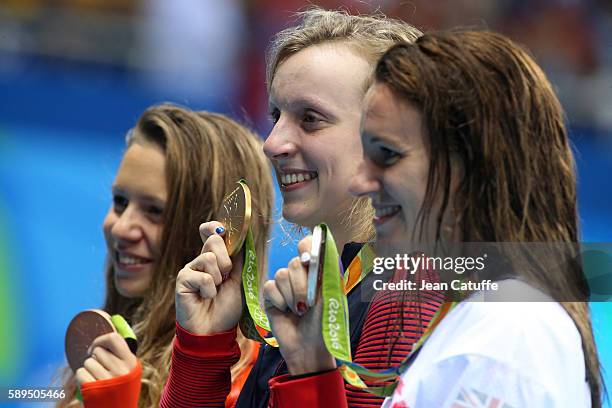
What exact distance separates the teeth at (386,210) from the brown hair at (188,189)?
0.85 meters

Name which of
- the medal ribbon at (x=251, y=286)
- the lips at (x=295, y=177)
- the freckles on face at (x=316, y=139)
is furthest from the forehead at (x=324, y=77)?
the medal ribbon at (x=251, y=286)

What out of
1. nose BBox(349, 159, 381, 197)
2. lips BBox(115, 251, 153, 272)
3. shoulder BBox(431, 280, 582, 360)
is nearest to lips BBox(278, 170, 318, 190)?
nose BBox(349, 159, 381, 197)

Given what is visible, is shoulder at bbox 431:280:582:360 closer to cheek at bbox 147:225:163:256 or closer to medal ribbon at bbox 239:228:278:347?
medal ribbon at bbox 239:228:278:347

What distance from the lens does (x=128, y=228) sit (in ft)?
7.02

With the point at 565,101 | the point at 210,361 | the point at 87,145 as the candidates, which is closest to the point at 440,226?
the point at 210,361

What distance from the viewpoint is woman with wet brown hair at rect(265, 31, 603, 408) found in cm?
97

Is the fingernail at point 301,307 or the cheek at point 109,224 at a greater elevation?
the cheek at point 109,224

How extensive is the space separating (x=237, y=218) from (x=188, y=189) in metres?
0.70

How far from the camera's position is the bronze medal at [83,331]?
1712 millimetres

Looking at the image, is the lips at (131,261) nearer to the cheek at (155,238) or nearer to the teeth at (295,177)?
the cheek at (155,238)

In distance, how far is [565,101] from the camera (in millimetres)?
4363

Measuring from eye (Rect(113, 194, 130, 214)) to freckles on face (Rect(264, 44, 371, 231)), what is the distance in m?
0.73

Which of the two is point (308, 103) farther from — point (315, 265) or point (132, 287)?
point (132, 287)

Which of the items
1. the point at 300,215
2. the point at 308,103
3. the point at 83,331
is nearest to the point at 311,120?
the point at 308,103
